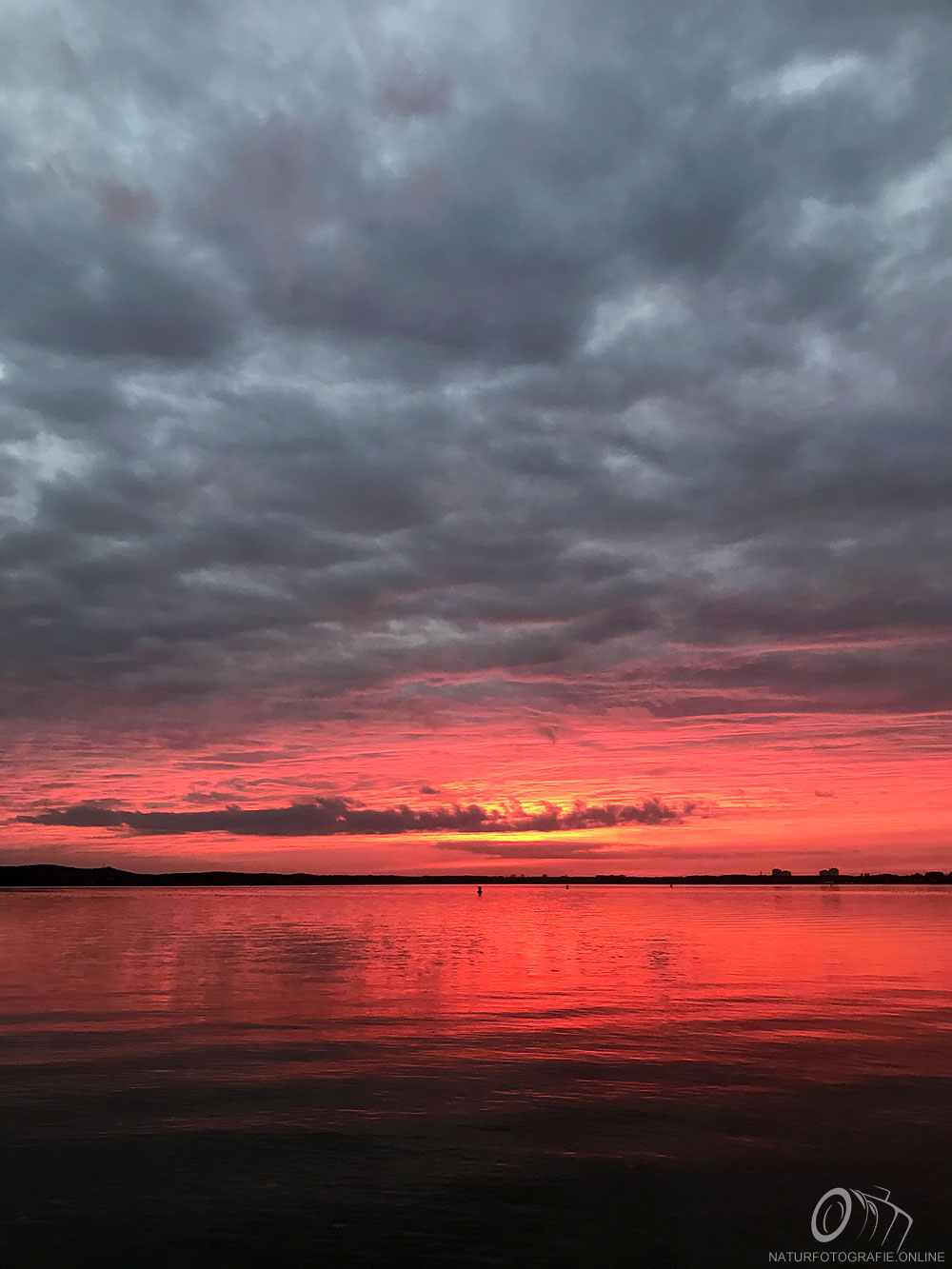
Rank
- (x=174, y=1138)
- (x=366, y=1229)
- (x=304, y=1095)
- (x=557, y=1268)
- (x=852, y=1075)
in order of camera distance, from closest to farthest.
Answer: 1. (x=557, y=1268)
2. (x=366, y=1229)
3. (x=174, y=1138)
4. (x=304, y=1095)
5. (x=852, y=1075)

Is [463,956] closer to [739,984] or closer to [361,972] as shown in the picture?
[361,972]

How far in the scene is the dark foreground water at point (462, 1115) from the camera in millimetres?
15648

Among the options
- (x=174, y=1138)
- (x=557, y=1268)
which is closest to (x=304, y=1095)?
(x=174, y=1138)

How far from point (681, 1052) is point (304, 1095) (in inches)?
476

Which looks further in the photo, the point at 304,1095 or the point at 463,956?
the point at 463,956

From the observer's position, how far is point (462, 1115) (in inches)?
891

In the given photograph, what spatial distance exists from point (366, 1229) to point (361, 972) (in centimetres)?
3780

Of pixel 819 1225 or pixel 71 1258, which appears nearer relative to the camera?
pixel 71 1258

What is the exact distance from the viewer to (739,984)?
157 ft

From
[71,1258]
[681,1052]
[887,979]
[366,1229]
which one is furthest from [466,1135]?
[887,979]

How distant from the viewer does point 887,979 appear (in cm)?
4944

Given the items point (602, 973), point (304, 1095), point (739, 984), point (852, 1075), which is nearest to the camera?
point (304, 1095)

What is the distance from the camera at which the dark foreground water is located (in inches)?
616

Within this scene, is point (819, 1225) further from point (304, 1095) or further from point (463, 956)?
point (463, 956)
